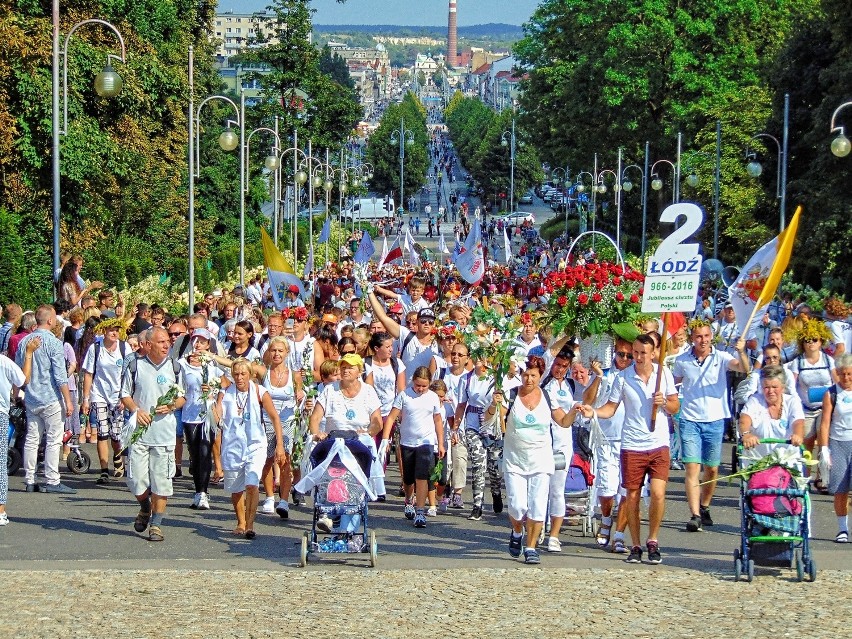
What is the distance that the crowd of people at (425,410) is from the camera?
12.3m

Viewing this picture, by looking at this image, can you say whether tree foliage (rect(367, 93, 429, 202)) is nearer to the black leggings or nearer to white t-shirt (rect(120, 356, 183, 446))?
the black leggings

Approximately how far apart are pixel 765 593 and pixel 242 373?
4.64m

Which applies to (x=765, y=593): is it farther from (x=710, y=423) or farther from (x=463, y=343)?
(x=463, y=343)

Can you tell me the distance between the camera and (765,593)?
1108 cm

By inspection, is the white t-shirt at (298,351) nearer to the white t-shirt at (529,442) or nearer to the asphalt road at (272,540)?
the asphalt road at (272,540)

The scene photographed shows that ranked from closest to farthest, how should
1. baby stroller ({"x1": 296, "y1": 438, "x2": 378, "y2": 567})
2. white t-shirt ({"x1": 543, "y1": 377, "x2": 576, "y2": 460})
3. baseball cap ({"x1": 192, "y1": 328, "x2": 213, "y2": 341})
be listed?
baby stroller ({"x1": 296, "y1": 438, "x2": 378, "y2": 567}), white t-shirt ({"x1": 543, "y1": 377, "x2": 576, "y2": 460}), baseball cap ({"x1": 192, "y1": 328, "x2": 213, "y2": 341})

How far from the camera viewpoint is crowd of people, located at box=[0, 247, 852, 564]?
12.3 meters

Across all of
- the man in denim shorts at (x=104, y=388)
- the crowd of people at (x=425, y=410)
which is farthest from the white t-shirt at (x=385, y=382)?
the man in denim shorts at (x=104, y=388)

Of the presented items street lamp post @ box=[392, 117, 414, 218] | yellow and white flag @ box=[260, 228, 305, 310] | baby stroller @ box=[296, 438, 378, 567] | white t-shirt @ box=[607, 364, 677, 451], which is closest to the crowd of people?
white t-shirt @ box=[607, 364, 677, 451]

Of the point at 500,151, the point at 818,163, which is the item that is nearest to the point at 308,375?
the point at 818,163

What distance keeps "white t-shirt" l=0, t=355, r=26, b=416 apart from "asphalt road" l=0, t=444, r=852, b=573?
1027 mm

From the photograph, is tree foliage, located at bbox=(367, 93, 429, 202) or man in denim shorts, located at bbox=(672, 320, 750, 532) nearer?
man in denim shorts, located at bbox=(672, 320, 750, 532)

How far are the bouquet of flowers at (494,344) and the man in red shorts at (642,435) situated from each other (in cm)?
175

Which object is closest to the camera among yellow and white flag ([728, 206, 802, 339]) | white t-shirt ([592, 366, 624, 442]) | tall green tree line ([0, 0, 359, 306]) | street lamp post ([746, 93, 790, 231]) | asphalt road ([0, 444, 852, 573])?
asphalt road ([0, 444, 852, 573])
